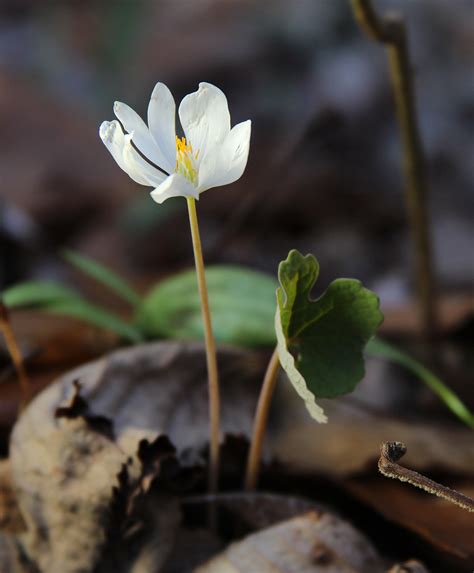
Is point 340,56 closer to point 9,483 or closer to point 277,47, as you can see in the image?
point 277,47

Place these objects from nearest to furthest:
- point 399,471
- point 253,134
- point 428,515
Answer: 1. point 399,471
2. point 428,515
3. point 253,134

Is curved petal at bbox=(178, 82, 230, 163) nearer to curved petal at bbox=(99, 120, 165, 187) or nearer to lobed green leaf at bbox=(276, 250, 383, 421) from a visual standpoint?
curved petal at bbox=(99, 120, 165, 187)

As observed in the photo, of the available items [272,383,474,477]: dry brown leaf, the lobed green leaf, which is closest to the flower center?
the lobed green leaf

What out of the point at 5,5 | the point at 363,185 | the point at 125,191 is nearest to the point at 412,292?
the point at 363,185

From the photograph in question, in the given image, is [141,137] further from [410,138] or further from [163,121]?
[410,138]

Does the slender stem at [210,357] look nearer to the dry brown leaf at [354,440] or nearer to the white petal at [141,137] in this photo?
the white petal at [141,137]

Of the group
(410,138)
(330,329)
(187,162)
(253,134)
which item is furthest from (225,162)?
(253,134)
